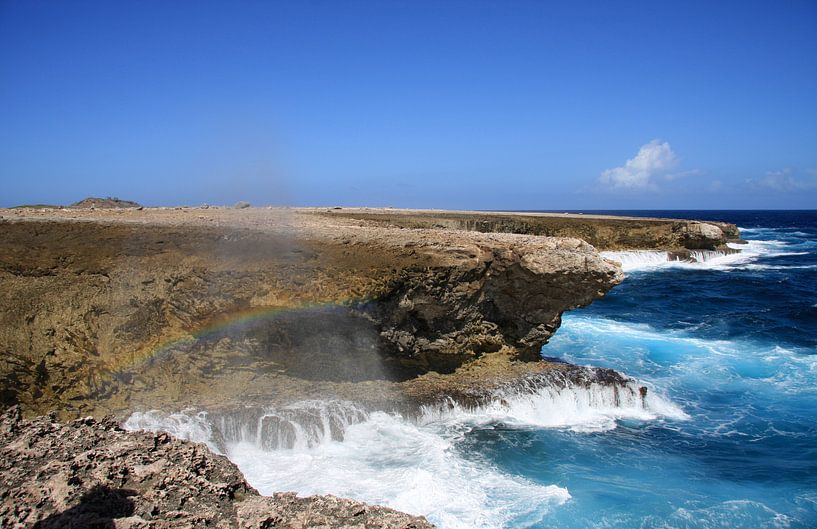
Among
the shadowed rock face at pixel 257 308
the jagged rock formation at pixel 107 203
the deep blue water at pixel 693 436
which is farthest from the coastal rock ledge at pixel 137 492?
the jagged rock formation at pixel 107 203

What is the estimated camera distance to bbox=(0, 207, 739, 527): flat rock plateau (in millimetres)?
10062

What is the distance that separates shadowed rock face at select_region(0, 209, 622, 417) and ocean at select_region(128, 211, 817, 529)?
49.7 inches

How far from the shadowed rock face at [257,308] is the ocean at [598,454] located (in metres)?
1.26

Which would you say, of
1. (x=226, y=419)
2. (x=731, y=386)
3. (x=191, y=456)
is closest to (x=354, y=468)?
(x=226, y=419)

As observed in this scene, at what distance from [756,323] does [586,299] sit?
48.4ft

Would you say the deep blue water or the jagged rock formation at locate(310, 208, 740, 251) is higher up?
the jagged rock formation at locate(310, 208, 740, 251)

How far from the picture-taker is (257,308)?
11086 mm

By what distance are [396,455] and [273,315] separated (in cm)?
402

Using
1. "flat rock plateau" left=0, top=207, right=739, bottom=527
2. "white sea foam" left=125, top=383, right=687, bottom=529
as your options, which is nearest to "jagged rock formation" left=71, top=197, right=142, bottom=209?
"flat rock plateau" left=0, top=207, right=739, bottom=527

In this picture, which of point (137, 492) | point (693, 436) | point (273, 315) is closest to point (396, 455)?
point (273, 315)

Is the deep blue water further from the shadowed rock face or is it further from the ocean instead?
the shadowed rock face

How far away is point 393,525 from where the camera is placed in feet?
11.7

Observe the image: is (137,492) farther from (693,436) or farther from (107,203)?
(107,203)

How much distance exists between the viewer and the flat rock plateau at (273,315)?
1006 centimetres
